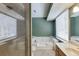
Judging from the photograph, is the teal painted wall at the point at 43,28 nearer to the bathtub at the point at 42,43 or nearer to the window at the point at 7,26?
the bathtub at the point at 42,43

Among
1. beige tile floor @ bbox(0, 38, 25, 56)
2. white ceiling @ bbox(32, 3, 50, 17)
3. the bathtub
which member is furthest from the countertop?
white ceiling @ bbox(32, 3, 50, 17)

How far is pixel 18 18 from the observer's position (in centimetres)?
120

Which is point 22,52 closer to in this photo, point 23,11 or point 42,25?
point 23,11

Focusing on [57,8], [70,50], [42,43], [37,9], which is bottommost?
[70,50]

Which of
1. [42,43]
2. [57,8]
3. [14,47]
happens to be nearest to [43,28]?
[42,43]

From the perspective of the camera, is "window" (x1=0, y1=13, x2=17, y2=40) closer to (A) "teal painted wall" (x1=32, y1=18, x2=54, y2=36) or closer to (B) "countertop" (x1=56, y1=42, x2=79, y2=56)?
(A) "teal painted wall" (x1=32, y1=18, x2=54, y2=36)

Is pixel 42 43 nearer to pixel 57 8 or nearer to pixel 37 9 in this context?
pixel 37 9

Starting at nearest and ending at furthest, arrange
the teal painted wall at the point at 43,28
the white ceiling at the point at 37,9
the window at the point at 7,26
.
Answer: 1. the window at the point at 7,26
2. the white ceiling at the point at 37,9
3. the teal painted wall at the point at 43,28

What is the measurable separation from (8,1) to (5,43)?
0.43 m

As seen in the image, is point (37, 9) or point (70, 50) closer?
point (37, 9)

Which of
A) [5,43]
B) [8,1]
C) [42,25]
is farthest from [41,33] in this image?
[8,1]

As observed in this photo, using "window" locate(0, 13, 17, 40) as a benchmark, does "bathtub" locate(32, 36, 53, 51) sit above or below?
below

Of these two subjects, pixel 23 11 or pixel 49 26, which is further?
pixel 49 26

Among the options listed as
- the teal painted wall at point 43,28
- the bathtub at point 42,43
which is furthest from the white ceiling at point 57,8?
the bathtub at point 42,43
